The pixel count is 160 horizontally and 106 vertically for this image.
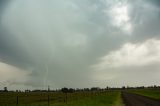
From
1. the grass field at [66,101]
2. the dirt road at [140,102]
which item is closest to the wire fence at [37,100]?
the grass field at [66,101]

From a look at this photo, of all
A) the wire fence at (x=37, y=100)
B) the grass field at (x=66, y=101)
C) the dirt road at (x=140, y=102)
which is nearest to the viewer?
the grass field at (x=66, y=101)

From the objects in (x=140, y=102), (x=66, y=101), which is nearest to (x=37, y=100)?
(x=66, y=101)

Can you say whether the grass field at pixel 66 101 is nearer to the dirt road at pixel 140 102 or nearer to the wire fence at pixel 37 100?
the wire fence at pixel 37 100

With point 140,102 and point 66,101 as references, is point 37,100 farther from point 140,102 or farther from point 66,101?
point 140,102

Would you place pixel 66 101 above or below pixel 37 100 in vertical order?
below

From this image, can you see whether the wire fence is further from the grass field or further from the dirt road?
the dirt road

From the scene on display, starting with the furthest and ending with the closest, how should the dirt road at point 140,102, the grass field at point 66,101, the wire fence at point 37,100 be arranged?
1. the dirt road at point 140,102
2. the wire fence at point 37,100
3. the grass field at point 66,101

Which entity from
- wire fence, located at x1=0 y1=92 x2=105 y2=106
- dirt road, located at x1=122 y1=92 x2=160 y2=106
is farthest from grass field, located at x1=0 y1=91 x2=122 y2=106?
dirt road, located at x1=122 y1=92 x2=160 y2=106

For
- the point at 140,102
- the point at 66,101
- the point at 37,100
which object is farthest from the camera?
the point at 37,100

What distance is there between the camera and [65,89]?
129 m

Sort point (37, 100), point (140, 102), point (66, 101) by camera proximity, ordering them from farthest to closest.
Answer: point (37, 100)
point (140, 102)
point (66, 101)

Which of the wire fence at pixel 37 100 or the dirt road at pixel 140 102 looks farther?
the dirt road at pixel 140 102

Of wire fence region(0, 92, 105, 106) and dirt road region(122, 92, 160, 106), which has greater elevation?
wire fence region(0, 92, 105, 106)

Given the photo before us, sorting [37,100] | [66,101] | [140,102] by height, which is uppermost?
[37,100]
